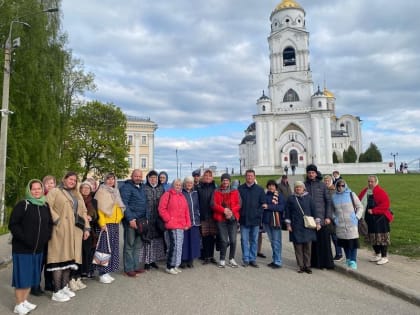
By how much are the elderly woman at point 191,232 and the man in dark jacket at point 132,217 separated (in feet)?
3.48

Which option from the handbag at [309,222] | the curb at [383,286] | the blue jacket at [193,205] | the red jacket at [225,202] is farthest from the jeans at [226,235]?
the curb at [383,286]

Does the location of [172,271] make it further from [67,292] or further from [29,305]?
[29,305]

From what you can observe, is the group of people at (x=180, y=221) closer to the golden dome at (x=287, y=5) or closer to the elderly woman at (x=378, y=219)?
the elderly woman at (x=378, y=219)

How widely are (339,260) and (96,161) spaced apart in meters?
34.5

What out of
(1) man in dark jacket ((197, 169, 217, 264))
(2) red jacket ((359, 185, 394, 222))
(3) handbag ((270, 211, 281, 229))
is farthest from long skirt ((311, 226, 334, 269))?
(1) man in dark jacket ((197, 169, 217, 264))

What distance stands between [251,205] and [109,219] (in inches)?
128

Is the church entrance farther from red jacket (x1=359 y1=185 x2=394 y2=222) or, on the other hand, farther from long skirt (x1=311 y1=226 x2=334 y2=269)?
long skirt (x1=311 y1=226 x2=334 y2=269)

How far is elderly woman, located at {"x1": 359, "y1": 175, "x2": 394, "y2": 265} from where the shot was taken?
810cm

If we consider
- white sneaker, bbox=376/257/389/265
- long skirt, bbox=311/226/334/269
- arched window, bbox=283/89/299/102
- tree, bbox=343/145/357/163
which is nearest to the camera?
long skirt, bbox=311/226/334/269

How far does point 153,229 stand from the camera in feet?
26.4

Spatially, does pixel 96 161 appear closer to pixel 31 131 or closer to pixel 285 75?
pixel 31 131

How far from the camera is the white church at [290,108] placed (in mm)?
71062

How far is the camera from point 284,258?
29.8 ft

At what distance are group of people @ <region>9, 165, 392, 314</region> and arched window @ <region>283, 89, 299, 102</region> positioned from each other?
69.7m
